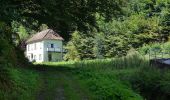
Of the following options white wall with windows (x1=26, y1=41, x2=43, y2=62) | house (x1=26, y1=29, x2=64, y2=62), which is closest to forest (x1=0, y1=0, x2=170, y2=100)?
house (x1=26, y1=29, x2=64, y2=62)

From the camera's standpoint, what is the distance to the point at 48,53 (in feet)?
365

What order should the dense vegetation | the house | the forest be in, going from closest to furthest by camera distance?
1. the forest
2. the dense vegetation
3. the house

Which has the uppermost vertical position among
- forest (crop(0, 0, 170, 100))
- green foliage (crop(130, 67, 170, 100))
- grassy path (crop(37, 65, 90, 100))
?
forest (crop(0, 0, 170, 100))

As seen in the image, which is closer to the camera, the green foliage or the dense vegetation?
the green foliage

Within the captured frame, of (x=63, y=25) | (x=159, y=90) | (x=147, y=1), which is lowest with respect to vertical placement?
(x=159, y=90)

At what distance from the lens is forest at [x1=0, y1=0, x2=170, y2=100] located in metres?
19.1

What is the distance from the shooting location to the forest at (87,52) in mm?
19141

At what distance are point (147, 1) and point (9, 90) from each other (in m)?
78.9

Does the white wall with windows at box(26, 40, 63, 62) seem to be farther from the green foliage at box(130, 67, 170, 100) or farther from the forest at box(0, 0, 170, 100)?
the green foliage at box(130, 67, 170, 100)

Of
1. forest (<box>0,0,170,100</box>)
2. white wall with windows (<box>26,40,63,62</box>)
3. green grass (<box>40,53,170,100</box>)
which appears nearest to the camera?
forest (<box>0,0,170,100</box>)

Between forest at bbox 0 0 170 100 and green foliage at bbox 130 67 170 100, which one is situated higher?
forest at bbox 0 0 170 100

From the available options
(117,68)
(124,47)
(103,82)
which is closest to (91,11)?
(117,68)

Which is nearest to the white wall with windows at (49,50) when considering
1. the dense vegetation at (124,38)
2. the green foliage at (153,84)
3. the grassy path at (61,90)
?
the dense vegetation at (124,38)

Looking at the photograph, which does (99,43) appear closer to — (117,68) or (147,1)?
(147,1)
